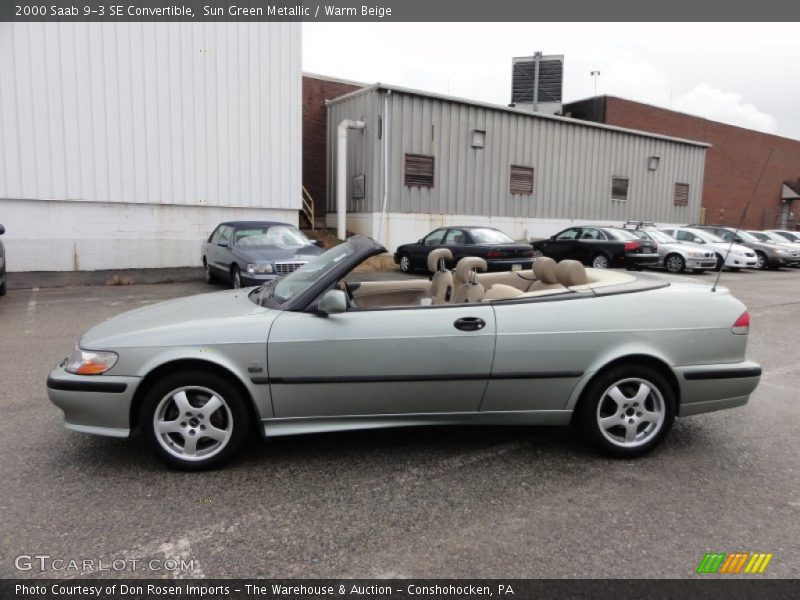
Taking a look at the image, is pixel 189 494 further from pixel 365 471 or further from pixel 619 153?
pixel 619 153

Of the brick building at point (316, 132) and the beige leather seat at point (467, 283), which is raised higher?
the brick building at point (316, 132)

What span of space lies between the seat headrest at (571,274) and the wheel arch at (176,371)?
2.23 m

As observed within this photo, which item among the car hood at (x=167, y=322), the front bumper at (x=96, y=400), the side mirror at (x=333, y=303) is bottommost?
the front bumper at (x=96, y=400)

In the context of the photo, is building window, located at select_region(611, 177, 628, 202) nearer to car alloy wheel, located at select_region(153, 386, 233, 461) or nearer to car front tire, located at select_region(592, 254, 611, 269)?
car front tire, located at select_region(592, 254, 611, 269)

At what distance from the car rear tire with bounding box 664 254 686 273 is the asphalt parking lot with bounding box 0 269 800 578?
13748mm

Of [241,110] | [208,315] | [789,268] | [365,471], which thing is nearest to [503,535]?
[365,471]

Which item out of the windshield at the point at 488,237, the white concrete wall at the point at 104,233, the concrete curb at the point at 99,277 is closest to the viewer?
the concrete curb at the point at 99,277

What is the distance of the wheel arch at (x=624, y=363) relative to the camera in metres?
3.49

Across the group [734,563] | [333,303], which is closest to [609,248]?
[333,303]

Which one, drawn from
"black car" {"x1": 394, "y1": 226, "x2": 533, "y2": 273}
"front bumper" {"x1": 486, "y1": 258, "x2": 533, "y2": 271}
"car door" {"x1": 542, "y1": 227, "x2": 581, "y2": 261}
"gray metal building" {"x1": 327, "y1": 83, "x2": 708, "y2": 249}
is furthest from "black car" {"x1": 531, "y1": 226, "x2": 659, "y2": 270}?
"gray metal building" {"x1": 327, "y1": 83, "x2": 708, "y2": 249}

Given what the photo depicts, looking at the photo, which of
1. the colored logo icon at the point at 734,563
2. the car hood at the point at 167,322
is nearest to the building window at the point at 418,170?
the car hood at the point at 167,322

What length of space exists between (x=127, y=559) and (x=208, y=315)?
140 cm

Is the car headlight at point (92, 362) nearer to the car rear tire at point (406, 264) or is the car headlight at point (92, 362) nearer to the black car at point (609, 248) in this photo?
the car rear tire at point (406, 264)

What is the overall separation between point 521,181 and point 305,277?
1921cm
